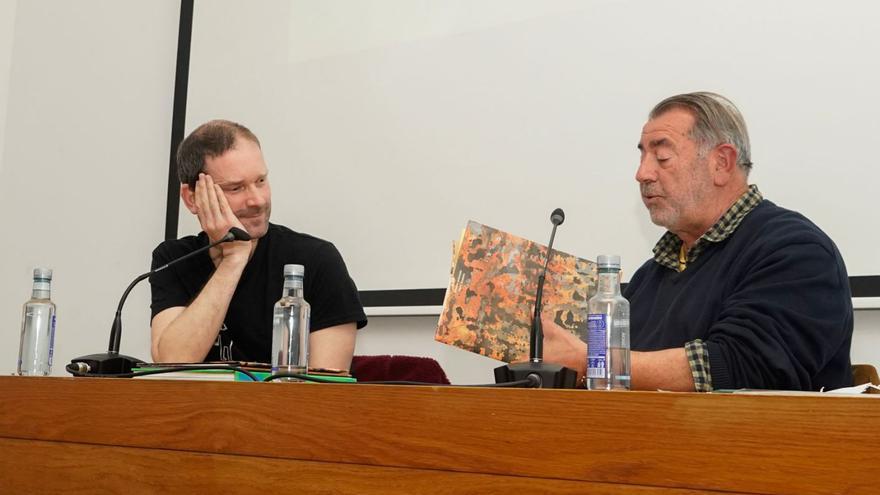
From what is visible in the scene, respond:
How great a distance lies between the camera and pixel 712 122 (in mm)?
1921

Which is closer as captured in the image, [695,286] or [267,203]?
[695,286]

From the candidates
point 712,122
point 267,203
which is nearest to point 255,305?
point 267,203

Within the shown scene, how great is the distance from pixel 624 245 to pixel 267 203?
34.3 inches

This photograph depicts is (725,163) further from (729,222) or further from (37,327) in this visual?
(37,327)

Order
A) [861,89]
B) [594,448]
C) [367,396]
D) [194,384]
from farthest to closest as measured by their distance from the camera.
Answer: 1. [861,89]
2. [194,384]
3. [367,396]
4. [594,448]

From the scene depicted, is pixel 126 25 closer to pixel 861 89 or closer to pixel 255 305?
pixel 255 305

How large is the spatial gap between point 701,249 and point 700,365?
1.43ft

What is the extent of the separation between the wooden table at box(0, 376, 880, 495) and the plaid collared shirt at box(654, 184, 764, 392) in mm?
671

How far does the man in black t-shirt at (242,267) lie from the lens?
Result: 2.13m

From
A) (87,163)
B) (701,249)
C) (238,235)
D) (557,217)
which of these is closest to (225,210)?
(238,235)

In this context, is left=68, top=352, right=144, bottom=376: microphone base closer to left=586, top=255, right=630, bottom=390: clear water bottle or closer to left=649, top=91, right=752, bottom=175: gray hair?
left=586, top=255, right=630, bottom=390: clear water bottle

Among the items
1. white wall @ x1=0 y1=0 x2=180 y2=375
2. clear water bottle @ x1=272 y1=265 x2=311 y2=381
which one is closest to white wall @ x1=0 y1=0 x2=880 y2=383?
white wall @ x1=0 y1=0 x2=180 y2=375

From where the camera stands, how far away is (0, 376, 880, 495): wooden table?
2.72 feet

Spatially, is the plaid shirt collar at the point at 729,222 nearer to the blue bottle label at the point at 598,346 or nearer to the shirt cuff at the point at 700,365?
the shirt cuff at the point at 700,365
